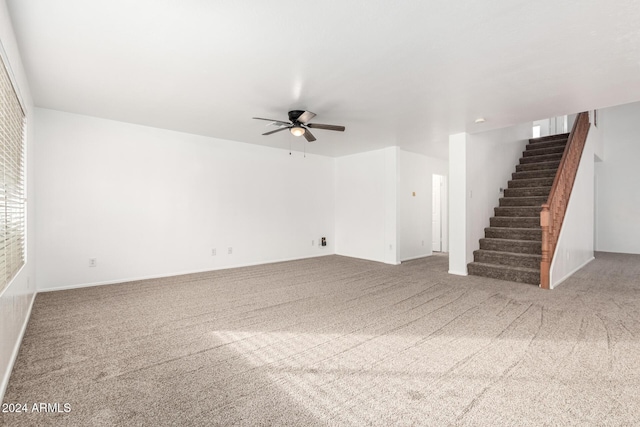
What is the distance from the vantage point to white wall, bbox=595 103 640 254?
7.63 meters

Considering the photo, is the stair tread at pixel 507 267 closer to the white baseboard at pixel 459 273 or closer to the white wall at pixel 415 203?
the white baseboard at pixel 459 273

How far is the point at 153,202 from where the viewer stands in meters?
5.16

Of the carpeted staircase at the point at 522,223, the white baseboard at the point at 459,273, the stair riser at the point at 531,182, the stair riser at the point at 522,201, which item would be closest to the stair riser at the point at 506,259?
the carpeted staircase at the point at 522,223

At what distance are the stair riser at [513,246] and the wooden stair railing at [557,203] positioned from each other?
46cm

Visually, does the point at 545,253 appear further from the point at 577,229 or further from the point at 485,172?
the point at 485,172

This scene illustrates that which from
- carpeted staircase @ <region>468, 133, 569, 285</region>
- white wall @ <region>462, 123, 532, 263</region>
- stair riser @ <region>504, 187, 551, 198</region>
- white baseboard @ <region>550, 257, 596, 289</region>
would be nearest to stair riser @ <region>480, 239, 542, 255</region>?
carpeted staircase @ <region>468, 133, 569, 285</region>

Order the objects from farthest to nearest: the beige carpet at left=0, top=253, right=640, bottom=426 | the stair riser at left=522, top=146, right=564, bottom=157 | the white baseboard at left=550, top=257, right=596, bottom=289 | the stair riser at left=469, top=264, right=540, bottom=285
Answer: the stair riser at left=522, top=146, right=564, bottom=157
the stair riser at left=469, top=264, right=540, bottom=285
the white baseboard at left=550, top=257, right=596, bottom=289
the beige carpet at left=0, top=253, right=640, bottom=426

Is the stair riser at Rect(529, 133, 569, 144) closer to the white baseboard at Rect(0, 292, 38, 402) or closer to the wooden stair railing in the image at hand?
the wooden stair railing

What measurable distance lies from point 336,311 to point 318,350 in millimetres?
982

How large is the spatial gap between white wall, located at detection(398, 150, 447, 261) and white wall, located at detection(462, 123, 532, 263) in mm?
1522

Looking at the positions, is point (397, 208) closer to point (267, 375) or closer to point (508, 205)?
point (508, 205)

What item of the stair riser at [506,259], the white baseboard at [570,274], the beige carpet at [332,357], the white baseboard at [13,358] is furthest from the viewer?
the stair riser at [506,259]

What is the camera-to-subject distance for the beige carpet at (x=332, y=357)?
5.80 feet

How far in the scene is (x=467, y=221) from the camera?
5.41 m
